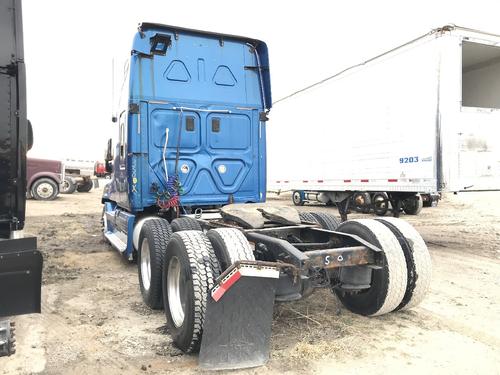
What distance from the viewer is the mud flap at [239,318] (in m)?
3.38

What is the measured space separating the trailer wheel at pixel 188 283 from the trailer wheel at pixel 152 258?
1.57ft

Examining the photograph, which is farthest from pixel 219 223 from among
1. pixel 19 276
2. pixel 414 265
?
pixel 19 276

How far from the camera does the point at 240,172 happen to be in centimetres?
730

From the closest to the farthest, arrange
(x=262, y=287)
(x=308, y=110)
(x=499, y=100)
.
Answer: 1. (x=262, y=287)
2. (x=499, y=100)
3. (x=308, y=110)

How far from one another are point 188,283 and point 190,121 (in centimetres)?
371

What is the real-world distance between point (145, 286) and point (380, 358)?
8.76 feet

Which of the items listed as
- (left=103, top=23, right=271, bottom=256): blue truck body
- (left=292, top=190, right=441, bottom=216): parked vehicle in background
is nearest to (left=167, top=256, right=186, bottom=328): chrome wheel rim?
(left=103, top=23, right=271, bottom=256): blue truck body

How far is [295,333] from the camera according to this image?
4152 millimetres

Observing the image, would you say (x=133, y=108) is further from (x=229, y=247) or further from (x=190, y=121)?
(x=229, y=247)

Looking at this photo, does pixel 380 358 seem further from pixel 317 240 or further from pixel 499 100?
pixel 499 100

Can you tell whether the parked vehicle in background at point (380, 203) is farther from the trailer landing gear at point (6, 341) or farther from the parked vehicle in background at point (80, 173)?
the parked vehicle in background at point (80, 173)

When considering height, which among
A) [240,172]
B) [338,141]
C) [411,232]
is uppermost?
[338,141]

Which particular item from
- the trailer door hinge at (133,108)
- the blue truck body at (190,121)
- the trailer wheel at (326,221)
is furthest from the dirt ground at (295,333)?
the trailer door hinge at (133,108)

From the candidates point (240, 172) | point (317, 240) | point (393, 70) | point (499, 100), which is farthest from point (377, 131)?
point (317, 240)
